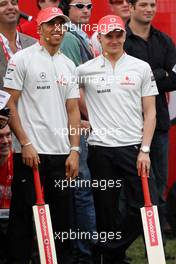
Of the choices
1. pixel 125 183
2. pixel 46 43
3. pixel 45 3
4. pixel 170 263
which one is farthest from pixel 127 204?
pixel 45 3

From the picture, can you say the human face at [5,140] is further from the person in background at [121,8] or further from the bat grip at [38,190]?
the person in background at [121,8]

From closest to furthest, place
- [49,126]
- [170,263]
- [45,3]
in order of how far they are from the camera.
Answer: [49,126], [170,263], [45,3]

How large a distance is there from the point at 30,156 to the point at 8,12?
1.19 m

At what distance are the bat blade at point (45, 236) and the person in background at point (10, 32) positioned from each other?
122cm

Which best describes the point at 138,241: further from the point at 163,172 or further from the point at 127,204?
the point at 127,204

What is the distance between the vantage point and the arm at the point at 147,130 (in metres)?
6.60

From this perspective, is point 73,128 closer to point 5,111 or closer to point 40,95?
point 40,95

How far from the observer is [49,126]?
6430 millimetres

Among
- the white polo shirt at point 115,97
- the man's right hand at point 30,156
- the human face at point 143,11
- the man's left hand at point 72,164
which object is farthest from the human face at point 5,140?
the human face at point 143,11

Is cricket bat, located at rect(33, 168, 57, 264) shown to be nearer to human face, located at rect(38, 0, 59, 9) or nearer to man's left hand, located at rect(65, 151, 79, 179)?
man's left hand, located at rect(65, 151, 79, 179)

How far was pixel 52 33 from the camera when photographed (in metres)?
6.51

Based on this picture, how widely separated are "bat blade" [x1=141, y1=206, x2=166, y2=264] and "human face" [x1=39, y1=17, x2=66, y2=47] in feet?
4.18

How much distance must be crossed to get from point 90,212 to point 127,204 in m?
0.47

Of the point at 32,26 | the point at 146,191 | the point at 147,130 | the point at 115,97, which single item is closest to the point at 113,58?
the point at 115,97
